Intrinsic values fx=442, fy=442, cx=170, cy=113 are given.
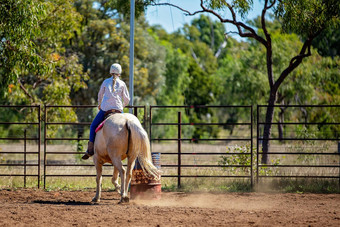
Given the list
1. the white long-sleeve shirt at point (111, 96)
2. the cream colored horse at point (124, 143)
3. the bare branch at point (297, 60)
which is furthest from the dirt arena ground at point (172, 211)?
the bare branch at point (297, 60)

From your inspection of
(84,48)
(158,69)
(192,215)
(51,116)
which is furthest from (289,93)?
(192,215)

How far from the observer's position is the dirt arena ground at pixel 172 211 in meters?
6.33

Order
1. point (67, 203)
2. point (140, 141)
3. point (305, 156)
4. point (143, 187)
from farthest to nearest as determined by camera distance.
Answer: point (305, 156), point (143, 187), point (67, 203), point (140, 141)

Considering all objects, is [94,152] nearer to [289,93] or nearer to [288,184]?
[288,184]

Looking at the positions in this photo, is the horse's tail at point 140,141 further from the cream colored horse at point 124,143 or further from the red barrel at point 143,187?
the red barrel at point 143,187

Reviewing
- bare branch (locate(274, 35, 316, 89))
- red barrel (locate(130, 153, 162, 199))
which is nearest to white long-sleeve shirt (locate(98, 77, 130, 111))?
red barrel (locate(130, 153, 162, 199))

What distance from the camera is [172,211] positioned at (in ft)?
23.7

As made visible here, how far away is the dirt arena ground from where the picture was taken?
6328mm

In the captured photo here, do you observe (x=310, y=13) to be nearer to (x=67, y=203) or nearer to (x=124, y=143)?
(x=124, y=143)

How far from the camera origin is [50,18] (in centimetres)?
1515

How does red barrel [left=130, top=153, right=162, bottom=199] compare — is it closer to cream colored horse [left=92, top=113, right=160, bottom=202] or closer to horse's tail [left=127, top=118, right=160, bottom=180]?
cream colored horse [left=92, top=113, right=160, bottom=202]

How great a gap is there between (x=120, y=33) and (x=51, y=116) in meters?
11.3

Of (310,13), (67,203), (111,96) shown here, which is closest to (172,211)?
(67,203)

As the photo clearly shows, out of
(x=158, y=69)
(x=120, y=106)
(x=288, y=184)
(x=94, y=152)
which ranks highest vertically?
(x=158, y=69)
